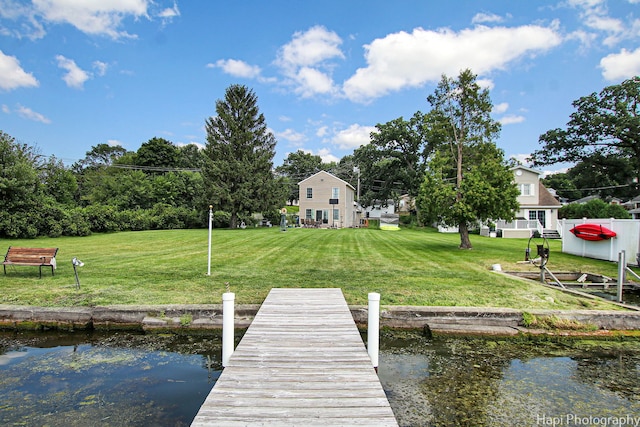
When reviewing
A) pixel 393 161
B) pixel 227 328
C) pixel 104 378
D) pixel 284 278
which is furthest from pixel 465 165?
pixel 393 161

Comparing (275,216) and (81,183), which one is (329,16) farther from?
(81,183)

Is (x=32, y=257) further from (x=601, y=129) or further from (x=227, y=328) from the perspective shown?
(x=601, y=129)

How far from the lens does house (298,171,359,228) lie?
35625 mm

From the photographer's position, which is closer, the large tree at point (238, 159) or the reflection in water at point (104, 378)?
the reflection in water at point (104, 378)

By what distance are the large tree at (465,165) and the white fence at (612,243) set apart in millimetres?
2785

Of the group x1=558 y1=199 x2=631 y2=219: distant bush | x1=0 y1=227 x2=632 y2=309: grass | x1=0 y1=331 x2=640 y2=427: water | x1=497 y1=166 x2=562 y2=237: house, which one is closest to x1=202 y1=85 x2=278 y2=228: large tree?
x1=0 y1=227 x2=632 y2=309: grass

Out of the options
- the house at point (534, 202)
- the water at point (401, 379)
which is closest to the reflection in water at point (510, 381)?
the water at point (401, 379)

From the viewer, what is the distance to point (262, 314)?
5.83 m

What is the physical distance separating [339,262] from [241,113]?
21.7m

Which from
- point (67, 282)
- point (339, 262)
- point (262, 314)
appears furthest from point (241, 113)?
point (262, 314)

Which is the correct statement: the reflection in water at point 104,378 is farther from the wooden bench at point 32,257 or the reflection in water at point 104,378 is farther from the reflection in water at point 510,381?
the wooden bench at point 32,257

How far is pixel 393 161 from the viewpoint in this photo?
39250mm

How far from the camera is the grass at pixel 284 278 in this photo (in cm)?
721

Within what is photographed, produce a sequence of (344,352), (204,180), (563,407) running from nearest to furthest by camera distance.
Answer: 1. (563,407)
2. (344,352)
3. (204,180)
